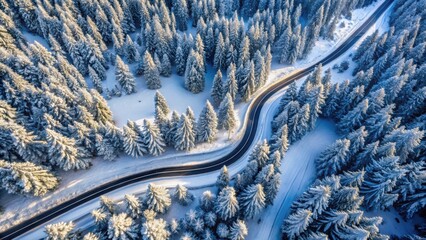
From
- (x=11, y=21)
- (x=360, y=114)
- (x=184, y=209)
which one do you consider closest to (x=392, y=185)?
(x=360, y=114)

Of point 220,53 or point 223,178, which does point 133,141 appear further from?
point 220,53

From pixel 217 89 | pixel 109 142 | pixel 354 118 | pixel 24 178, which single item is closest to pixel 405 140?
pixel 354 118

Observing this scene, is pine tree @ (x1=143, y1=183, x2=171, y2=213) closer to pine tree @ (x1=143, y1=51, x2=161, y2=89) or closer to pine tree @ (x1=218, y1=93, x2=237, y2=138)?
pine tree @ (x1=218, y1=93, x2=237, y2=138)

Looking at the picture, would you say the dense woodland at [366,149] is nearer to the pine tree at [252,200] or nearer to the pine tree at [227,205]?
the pine tree at [252,200]

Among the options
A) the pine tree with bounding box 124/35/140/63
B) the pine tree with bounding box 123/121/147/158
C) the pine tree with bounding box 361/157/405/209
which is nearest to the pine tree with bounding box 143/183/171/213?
the pine tree with bounding box 123/121/147/158

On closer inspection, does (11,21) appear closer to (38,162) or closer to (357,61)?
(38,162)

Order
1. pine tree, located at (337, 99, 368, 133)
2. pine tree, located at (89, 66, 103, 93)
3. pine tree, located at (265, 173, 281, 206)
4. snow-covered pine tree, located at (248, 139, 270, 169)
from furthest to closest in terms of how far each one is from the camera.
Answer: pine tree, located at (89, 66, 103, 93) → pine tree, located at (337, 99, 368, 133) → snow-covered pine tree, located at (248, 139, 270, 169) → pine tree, located at (265, 173, 281, 206)
